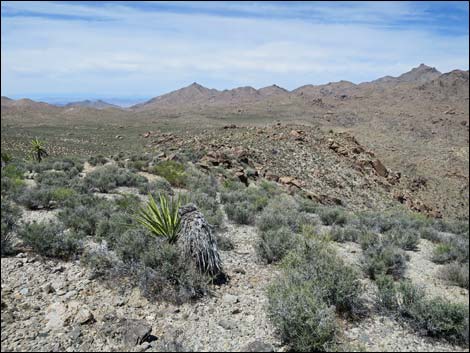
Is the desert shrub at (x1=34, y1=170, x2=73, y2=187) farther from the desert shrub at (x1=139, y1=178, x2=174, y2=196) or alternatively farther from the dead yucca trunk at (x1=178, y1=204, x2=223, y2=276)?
the dead yucca trunk at (x1=178, y1=204, x2=223, y2=276)

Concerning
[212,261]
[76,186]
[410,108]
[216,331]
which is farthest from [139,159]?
[410,108]

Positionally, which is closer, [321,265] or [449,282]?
[321,265]

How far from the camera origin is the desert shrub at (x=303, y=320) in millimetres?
4281

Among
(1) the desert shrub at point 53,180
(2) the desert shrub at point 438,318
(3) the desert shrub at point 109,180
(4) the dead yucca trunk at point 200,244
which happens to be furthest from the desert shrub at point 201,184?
(2) the desert shrub at point 438,318

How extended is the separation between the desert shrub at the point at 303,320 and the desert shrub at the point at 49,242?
3853 millimetres

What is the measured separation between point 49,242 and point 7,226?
3.23ft

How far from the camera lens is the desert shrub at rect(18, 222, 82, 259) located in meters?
6.47

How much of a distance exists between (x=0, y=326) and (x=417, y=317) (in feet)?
17.6

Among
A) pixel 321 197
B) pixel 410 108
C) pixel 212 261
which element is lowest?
pixel 321 197

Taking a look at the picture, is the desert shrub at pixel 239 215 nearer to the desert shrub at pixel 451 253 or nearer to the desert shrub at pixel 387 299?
the desert shrub at pixel 451 253

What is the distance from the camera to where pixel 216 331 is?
15.7 ft

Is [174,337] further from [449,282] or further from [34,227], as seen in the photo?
[449,282]

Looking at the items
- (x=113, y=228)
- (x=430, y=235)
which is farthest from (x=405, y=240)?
(x=113, y=228)

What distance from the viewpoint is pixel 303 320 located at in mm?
4465
